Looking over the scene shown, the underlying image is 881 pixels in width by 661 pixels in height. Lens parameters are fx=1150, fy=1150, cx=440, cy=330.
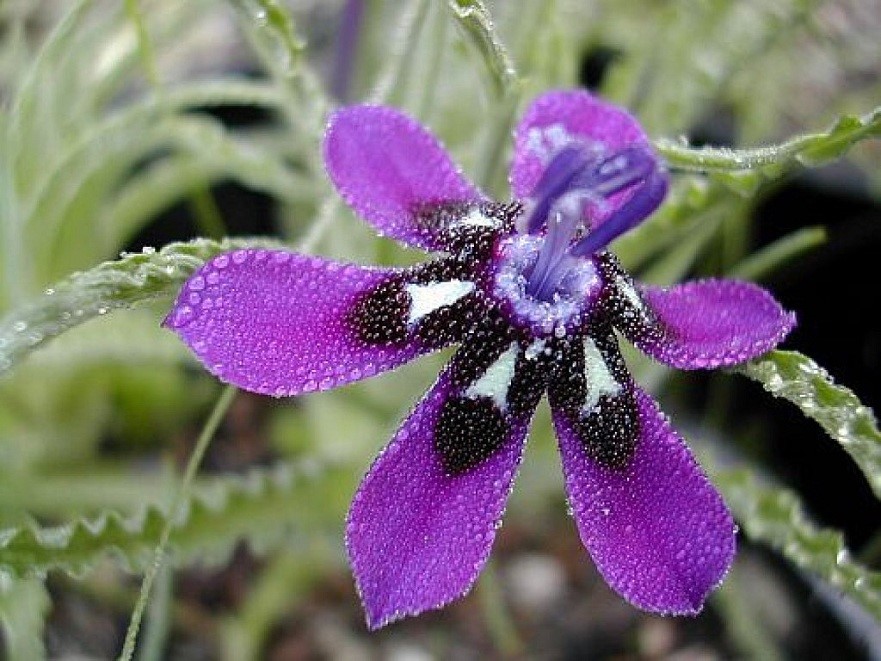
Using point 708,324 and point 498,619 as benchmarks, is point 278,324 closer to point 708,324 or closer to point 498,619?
point 708,324

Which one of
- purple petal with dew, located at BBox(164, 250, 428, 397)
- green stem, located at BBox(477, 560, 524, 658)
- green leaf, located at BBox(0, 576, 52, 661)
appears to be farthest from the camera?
green stem, located at BBox(477, 560, 524, 658)

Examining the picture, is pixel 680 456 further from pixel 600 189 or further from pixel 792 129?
pixel 792 129

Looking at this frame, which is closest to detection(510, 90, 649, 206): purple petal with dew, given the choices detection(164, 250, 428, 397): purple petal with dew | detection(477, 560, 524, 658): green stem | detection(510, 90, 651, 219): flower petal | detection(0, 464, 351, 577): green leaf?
detection(510, 90, 651, 219): flower petal

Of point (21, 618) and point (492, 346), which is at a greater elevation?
point (492, 346)

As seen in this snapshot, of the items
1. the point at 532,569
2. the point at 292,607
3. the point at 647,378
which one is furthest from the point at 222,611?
the point at 647,378

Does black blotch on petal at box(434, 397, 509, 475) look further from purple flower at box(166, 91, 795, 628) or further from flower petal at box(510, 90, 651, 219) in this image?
flower petal at box(510, 90, 651, 219)

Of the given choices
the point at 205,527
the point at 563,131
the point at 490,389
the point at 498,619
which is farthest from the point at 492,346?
the point at 498,619

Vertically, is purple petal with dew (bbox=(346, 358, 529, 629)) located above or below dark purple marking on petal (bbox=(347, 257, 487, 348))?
below
